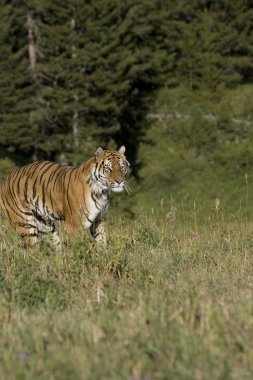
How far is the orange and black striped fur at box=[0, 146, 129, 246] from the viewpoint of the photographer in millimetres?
8562

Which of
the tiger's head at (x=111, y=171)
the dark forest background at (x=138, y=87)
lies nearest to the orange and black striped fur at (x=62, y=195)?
the tiger's head at (x=111, y=171)

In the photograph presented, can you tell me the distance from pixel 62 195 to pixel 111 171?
2.45 feet

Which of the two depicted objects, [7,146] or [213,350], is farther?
[7,146]

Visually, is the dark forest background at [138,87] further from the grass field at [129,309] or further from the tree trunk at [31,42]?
the grass field at [129,309]

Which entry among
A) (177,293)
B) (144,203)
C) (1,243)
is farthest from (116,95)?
(177,293)

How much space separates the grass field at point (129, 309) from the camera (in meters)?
4.05

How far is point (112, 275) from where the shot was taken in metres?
6.61

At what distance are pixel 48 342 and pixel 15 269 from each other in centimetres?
228

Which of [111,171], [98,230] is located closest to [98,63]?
Result: [111,171]

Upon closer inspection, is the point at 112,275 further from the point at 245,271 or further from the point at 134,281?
the point at 245,271

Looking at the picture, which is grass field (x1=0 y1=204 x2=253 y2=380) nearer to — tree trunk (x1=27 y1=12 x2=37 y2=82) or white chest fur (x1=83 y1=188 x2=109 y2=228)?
white chest fur (x1=83 y1=188 x2=109 y2=228)

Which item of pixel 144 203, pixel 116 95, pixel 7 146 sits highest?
pixel 116 95

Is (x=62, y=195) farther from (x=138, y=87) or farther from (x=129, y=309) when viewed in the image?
(x=138, y=87)

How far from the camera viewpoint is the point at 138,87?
32031mm
